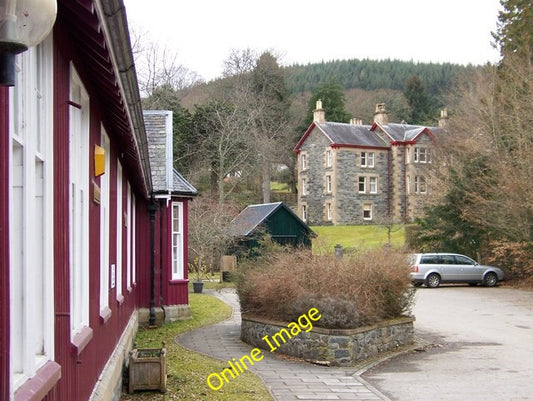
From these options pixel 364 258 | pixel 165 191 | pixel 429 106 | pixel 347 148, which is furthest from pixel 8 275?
pixel 429 106

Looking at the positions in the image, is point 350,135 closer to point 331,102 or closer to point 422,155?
point 422,155

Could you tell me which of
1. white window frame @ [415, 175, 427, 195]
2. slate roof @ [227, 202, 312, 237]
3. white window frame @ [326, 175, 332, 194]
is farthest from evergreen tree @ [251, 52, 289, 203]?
slate roof @ [227, 202, 312, 237]

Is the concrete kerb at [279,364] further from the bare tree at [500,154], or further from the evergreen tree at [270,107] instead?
the evergreen tree at [270,107]

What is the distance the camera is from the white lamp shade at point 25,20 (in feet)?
6.71

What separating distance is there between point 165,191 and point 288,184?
184ft

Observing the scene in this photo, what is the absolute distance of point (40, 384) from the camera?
3.27 m

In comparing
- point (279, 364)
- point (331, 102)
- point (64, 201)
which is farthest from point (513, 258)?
point (331, 102)

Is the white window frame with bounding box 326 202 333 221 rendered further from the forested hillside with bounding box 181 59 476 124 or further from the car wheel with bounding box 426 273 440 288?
the car wheel with bounding box 426 273 440 288

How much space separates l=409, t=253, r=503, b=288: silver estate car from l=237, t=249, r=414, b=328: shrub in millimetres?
15947

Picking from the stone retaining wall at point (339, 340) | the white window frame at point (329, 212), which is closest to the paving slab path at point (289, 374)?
the stone retaining wall at point (339, 340)

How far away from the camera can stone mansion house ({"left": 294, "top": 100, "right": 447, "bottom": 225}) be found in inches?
2276

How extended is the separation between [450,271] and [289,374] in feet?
71.0

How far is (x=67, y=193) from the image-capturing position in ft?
15.0

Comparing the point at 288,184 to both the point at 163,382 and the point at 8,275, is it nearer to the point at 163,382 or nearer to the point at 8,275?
the point at 163,382
